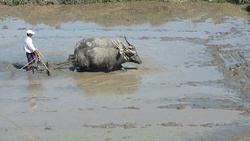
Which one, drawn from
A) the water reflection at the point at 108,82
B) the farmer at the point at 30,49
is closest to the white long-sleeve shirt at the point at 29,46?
the farmer at the point at 30,49

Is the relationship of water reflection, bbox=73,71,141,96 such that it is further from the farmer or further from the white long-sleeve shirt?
the white long-sleeve shirt

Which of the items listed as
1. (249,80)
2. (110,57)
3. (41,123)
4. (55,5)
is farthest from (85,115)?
(55,5)

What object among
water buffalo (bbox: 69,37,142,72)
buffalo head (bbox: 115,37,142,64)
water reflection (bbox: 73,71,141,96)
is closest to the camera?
water reflection (bbox: 73,71,141,96)

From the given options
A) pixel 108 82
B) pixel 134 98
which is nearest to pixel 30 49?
pixel 108 82

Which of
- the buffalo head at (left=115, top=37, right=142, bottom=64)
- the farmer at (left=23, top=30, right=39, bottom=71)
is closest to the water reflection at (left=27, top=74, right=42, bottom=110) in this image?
the farmer at (left=23, top=30, right=39, bottom=71)

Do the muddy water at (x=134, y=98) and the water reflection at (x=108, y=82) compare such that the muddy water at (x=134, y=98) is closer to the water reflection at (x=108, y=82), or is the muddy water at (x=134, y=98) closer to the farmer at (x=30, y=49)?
the water reflection at (x=108, y=82)

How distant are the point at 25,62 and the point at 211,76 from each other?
255 inches

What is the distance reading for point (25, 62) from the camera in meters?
19.0

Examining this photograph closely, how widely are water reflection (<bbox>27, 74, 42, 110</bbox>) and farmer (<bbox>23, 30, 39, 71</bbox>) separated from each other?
620 mm

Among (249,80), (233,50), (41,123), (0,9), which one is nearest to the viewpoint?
(41,123)

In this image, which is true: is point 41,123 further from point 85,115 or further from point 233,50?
point 233,50

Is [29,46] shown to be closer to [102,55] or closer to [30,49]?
[30,49]

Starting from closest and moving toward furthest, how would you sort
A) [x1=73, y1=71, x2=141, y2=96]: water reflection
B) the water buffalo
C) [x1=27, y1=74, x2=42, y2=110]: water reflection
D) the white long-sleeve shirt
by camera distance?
[x1=27, y1=74, x2=42, y2=110]: water reflection → [x1=73, y1=71, x2=141, y2=96]: water reflection → the water buffalo → the white long-sleeve shirt

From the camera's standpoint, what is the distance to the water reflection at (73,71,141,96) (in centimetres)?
1539
